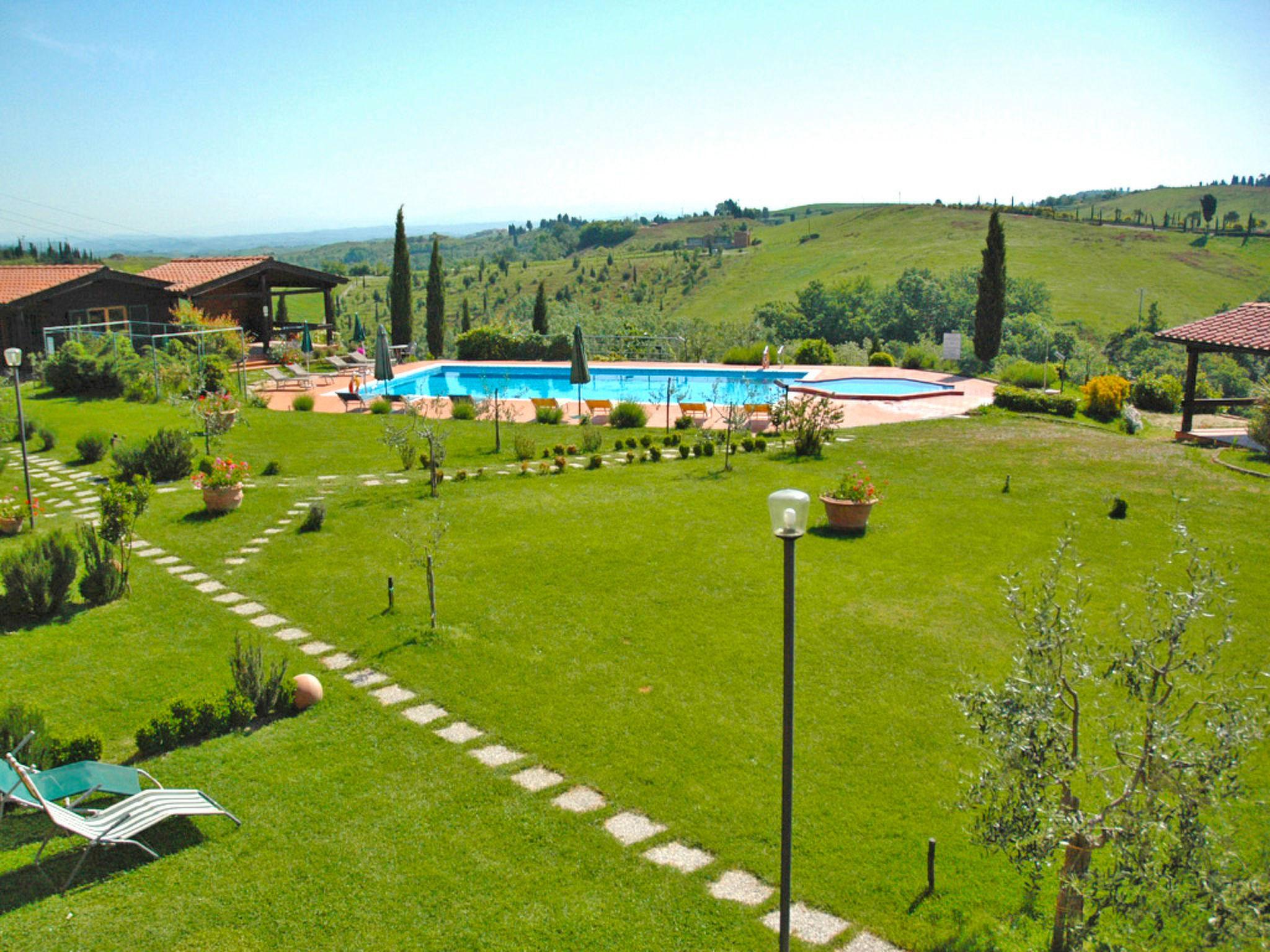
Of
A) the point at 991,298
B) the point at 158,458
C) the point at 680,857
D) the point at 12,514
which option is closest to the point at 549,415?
the point at 158,458

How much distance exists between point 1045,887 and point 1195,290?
216ft

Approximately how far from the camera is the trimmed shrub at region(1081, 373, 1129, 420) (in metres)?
20.8

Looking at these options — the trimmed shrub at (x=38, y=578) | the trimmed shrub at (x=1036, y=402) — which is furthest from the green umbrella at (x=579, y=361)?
the trimmed shrub at (x=38, y=578)

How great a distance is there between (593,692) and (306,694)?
2459 millimetres

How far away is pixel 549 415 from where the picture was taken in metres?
20.7

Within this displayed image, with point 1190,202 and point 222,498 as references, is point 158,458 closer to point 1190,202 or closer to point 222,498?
point 222,498

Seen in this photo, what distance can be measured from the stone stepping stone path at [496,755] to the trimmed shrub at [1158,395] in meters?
20.6

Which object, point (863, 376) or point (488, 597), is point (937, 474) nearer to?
point (488, 597)

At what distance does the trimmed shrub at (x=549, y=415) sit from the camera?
67.6 feet

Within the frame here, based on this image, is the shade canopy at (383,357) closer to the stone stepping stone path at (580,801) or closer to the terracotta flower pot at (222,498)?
the terracotta flower pot at (222,498)

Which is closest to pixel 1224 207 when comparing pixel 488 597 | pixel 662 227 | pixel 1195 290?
pixel 1195 290

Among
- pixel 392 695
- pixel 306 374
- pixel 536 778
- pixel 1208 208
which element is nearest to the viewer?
pixel 536 778

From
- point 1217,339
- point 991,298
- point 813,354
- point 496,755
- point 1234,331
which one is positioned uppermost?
point 991,298

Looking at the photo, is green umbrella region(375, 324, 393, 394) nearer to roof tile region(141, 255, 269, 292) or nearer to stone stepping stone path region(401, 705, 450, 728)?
roof tile region(141, 255, 269, 292)
